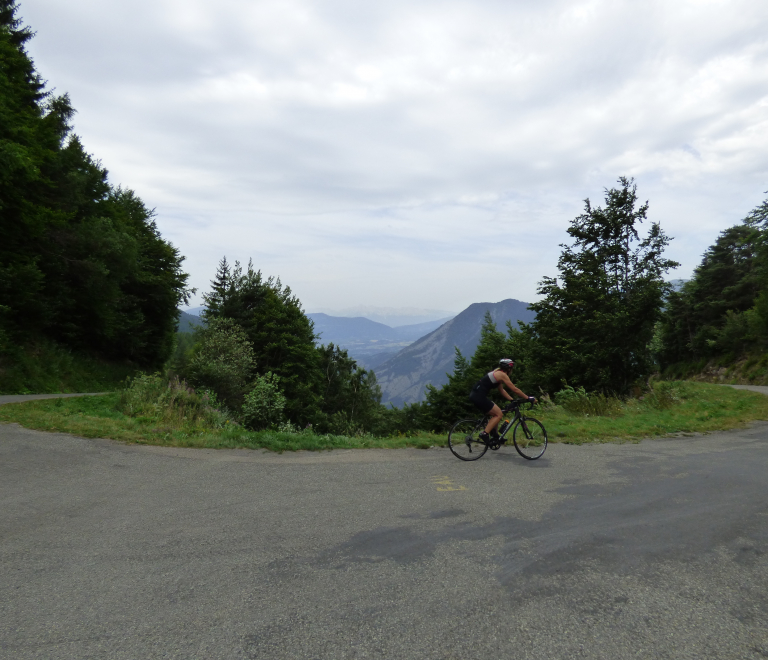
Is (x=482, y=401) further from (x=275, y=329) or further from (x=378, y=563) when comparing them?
(x=275, y=329)

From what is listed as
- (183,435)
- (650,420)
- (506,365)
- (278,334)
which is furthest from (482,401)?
(278,334)

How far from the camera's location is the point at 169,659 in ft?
9.78

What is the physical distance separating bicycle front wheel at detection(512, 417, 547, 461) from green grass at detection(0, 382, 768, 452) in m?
1.32

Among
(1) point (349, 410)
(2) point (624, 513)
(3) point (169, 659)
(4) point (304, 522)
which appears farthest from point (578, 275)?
(1) point (349, 410)

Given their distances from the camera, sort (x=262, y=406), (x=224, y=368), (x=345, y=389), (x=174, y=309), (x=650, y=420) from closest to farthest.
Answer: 1. (x=650, y=420)
2. (x=262, y=406)
3. (x=224, y=368)
4. (x=174, y=309)
5. (x=345, y=389)

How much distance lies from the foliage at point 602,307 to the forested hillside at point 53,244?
27898mm

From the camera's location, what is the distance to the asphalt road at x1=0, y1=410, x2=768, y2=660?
10.5 feet

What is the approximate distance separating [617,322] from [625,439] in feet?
55.7

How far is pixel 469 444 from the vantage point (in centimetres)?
905

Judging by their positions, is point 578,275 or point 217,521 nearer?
point 217,521

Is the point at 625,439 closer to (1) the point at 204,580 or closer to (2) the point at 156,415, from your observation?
(1) the point at 204,580

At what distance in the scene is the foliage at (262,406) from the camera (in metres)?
16.6

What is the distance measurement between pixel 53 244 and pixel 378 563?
98.0 ft

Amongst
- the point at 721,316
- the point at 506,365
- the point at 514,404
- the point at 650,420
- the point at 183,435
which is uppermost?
the point at 721,316
